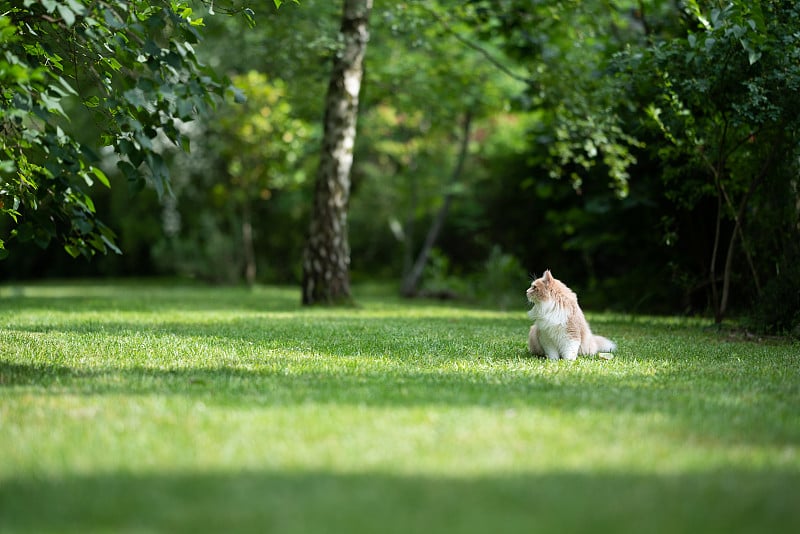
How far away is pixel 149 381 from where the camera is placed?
4996 mm

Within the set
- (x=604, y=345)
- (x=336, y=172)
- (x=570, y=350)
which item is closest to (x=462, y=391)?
(x=570, y=350)

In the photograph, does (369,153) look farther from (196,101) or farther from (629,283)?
(196,101)

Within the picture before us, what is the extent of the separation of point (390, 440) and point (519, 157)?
13.9 meters

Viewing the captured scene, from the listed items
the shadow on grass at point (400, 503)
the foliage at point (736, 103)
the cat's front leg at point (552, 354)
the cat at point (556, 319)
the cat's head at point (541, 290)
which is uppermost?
the foliage at point (736, 103)

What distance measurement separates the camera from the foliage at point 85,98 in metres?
4.69

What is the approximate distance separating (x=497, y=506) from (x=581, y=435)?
1.03 meters

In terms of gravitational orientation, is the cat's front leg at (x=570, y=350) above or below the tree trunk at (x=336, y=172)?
below

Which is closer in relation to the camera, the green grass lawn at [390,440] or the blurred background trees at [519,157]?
the green grass lawn at [390,440]

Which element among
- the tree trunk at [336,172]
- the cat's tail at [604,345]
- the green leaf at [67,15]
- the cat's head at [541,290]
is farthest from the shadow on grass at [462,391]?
the tree trunk at [336,172]

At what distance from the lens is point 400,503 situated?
277 centimetres

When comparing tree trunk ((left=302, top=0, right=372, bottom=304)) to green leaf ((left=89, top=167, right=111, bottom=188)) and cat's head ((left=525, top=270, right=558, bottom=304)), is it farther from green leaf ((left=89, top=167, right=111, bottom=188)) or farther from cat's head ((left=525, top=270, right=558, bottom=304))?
green leaf ((left=89, top=167, right=111, bottom=188))

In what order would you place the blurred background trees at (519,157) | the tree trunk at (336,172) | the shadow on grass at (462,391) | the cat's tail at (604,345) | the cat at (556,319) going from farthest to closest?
1. the tree trunk at (336,172)
2. the blurred background trees at (519,157)
3. the cat's tail at (604,345)
4. the cat at (556,319)
5. the shadow on grass at (462,391)

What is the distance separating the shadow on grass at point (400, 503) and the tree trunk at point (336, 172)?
9.11 meters

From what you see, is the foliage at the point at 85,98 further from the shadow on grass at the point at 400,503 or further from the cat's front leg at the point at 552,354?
the cat's front leg at the point at 552,354
